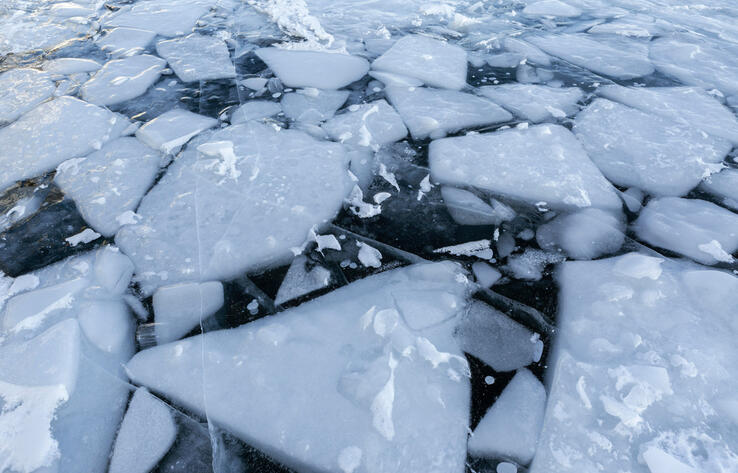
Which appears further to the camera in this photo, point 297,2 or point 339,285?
point 297,2

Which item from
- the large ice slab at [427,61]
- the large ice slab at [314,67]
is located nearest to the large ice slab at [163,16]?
the large ice slab at [314,67]

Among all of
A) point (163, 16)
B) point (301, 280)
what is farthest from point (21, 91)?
point (301, 280)

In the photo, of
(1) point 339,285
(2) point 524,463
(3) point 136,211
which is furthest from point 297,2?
(2) point 524,463

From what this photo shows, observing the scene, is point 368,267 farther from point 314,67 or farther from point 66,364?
point 314,67

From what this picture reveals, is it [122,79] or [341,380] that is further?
[122,79]

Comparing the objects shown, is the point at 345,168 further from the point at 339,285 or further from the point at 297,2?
the point at 297,2
